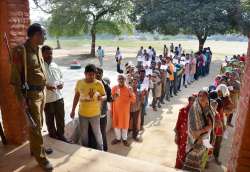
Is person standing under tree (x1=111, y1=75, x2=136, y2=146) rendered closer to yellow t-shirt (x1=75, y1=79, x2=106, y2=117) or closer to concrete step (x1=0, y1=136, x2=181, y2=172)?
yellow t-shirt (x1=75, y1=79, x2=106, y2=117)

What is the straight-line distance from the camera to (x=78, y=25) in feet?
86.6

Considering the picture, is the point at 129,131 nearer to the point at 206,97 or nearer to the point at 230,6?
the point at 206,97

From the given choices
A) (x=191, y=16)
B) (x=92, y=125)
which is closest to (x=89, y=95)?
(x=92, y=125)

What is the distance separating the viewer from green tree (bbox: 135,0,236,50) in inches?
905

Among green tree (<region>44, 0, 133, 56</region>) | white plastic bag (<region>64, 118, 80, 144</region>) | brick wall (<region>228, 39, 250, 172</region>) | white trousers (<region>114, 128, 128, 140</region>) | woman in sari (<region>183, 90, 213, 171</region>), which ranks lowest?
white trousers (<region>114, 128, 128, 140</region>)

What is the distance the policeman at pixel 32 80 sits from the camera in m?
3.29

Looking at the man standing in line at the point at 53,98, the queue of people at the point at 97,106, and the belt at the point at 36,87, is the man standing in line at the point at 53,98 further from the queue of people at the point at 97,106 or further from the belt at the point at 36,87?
the belt at the point at 36,87

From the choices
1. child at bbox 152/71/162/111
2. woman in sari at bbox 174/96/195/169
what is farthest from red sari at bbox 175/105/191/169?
child at bbox 152/71/162/111

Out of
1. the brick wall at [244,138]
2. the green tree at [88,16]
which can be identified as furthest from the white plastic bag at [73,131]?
the green tree at [88,16]

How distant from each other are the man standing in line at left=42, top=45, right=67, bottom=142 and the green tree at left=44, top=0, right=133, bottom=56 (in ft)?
72.7

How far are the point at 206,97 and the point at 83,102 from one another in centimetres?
185

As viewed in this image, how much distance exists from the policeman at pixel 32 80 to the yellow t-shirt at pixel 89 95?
1157 mm

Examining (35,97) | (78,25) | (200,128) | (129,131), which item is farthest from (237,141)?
(78,25)

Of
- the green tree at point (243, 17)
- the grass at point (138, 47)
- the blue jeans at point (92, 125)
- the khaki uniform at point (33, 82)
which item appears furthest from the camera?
the grass at point (138, 47)
